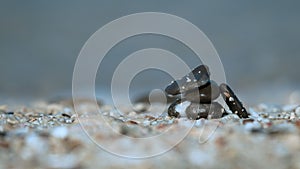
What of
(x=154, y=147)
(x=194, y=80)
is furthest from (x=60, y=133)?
(x=194, y=80)

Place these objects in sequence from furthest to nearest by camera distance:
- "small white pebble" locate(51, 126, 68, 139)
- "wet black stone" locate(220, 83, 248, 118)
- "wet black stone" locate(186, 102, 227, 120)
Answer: "wet black stone" locate(220, 83, 248, 118), "wet black stone" locate(186, 102, 227, 120), "small white pebble" locate(51, 126, 68, 139)

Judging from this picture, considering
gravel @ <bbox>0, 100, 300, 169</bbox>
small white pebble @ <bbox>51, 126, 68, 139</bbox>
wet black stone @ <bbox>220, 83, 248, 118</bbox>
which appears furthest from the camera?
wet black stone @ <bbox>220, 83, 248, 118</bbox>

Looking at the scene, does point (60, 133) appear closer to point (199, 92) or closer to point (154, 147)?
point (154, 147)

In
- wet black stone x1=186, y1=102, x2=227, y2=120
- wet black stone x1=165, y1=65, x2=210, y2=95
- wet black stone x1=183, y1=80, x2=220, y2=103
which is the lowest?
wet black stone x1=186, y1=102, x2=227, y2=120

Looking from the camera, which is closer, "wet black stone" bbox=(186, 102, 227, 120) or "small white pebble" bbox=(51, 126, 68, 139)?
"small white pebble" bbox=(51, 126, 68, 139)

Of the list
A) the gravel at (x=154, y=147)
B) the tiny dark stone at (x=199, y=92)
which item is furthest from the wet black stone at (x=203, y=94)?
the gravel at (x=154, y=147)

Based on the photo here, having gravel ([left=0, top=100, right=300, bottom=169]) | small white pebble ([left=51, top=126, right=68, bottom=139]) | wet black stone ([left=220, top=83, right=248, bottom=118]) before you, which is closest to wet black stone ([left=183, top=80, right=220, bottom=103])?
wet black stone ([left=220, top=83, right=248, bottom=118])

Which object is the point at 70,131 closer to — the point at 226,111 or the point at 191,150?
the point at 191,150

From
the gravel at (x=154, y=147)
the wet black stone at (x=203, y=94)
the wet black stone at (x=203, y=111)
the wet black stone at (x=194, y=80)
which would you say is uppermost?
the wet black stone at (x=194, y=80)

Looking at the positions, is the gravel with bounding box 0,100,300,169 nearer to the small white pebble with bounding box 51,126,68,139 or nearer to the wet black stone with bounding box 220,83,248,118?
the small white pebble with bounding box 51,126,68,139

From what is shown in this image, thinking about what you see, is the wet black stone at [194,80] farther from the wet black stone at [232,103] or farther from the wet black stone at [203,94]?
the wet black stone at [232,103]

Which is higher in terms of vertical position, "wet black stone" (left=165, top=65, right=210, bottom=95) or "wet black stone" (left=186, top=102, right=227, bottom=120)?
"wet black stone" (left=165, top=65, right=210, bottom=95)

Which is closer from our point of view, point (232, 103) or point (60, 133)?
point (60, 133)
